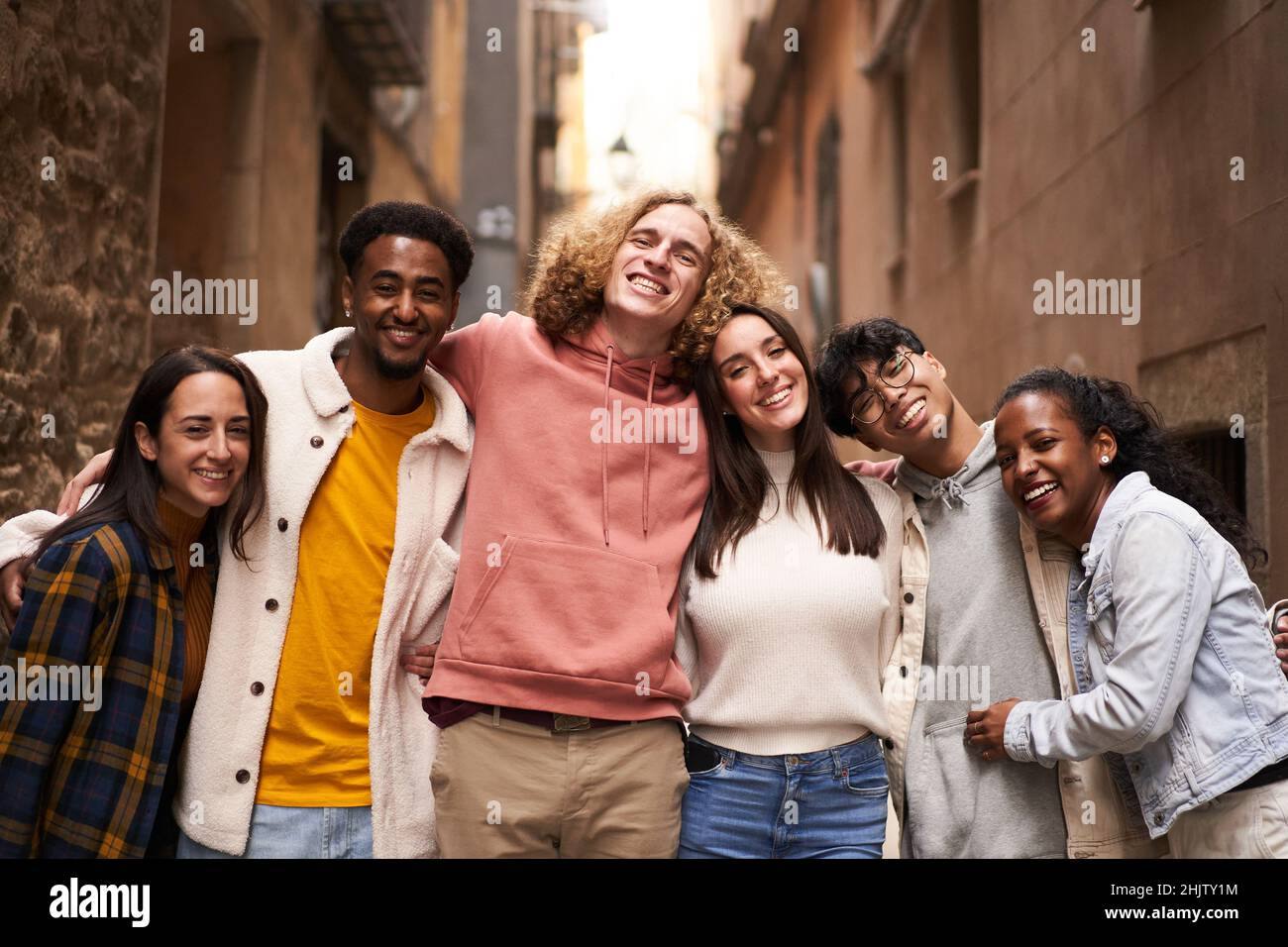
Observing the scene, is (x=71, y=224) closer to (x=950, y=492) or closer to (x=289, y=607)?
(x=289, y=607)

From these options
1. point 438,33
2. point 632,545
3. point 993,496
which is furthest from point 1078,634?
point 438,33

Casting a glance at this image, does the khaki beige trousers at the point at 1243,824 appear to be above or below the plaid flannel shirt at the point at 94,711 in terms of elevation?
below

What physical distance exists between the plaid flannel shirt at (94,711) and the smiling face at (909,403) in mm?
1857

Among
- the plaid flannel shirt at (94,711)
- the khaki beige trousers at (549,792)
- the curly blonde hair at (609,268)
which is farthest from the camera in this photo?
the curly blonde hair at (609,268)

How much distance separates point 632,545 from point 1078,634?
3.78ft

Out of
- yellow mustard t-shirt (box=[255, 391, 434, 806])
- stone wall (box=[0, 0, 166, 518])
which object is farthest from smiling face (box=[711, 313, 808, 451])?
stone wall (box=[0, 0, 166, 518])

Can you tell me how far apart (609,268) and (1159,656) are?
1.67 meters

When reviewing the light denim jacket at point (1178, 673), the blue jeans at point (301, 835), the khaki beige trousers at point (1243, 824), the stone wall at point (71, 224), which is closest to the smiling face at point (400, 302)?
the blue jeans at point (301, 835)

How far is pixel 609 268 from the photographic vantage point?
10.2 feet

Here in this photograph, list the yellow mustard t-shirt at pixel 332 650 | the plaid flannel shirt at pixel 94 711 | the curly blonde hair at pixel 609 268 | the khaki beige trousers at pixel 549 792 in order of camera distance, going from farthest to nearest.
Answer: the curly blonde hair at pixel 609 268, the yellow mustard t-shirt at pixel 332 650, the khaki beige trousers at pixel 549 792, the plaid flannel shirt at pixel 94 711

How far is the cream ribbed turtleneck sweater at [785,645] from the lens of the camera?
9.16 feet

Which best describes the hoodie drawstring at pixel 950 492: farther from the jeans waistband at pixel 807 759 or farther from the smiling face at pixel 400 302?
the smiling face at pixel 400 302

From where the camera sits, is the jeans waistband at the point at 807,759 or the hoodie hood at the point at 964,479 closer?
the jeans waistband at the point at 807,759

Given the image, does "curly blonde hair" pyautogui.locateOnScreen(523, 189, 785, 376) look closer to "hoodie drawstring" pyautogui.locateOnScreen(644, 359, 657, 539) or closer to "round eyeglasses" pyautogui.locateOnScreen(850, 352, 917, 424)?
"hoodie drawstring" pyautogui.locateOnScreen(644, 359, 657, 539)
